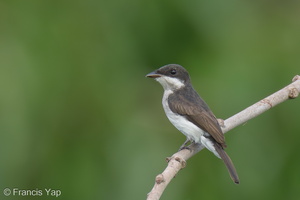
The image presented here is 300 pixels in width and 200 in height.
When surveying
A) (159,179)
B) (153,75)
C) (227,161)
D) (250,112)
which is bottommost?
(227,161)

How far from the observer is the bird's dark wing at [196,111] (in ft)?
15.4

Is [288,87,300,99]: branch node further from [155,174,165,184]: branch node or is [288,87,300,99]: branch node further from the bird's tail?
[155,174,165,184]: branch node

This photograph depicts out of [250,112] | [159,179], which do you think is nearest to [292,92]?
[250,112]

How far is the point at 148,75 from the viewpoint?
16.6ft

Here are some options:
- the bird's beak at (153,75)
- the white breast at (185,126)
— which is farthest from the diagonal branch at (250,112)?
the bird's beak at (153,75)

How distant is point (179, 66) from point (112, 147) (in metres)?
0.82

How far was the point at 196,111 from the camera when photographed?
16.5 feet

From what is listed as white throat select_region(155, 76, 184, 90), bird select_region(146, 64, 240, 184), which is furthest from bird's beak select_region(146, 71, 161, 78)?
white throat select_region(155, 76, 184, 90)

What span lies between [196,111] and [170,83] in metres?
0.46

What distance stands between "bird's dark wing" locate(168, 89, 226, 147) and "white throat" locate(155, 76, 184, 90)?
0.12m

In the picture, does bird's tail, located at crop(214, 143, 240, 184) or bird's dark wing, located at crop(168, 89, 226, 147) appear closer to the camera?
bird's tail, located at crop(214, 143, 240, 184)

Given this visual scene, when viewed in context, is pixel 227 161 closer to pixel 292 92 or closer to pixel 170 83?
pixel 292 92

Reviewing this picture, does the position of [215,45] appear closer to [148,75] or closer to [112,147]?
[148,75]

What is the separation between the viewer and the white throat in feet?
17.4
